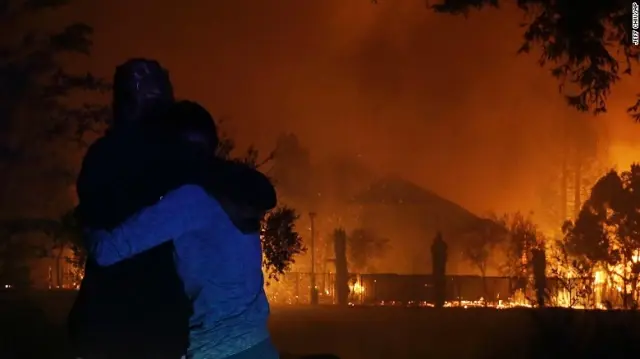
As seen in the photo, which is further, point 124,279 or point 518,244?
point 518,244

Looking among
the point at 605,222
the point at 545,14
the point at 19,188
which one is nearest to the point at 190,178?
the point at 545,14

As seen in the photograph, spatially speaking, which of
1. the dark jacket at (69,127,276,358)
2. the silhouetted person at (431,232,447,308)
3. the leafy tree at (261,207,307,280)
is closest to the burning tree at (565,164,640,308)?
the silhouetted person at (431,232,447,308)

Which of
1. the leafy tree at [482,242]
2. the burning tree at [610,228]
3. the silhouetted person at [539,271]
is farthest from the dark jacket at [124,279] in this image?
the leafy tree at [482,242]

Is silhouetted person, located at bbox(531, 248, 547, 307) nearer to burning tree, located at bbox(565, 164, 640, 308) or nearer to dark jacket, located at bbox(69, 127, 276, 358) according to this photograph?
burning tree, located at bbox(565, 164, 640, 308)

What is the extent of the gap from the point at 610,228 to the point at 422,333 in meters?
15.8

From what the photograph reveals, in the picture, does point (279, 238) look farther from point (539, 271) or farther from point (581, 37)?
point (539, 271)

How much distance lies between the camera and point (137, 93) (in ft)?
7.50

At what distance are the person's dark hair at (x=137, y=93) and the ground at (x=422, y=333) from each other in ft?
15.7

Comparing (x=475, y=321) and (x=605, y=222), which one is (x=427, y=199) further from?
(x=475, y=321)

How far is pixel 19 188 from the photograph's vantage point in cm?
1644

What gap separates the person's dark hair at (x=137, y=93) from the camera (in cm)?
228

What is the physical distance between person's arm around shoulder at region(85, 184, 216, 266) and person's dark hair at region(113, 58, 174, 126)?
288mm

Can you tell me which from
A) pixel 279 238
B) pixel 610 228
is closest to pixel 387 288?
pixel 610 228

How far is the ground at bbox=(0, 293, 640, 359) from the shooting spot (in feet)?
28.0
